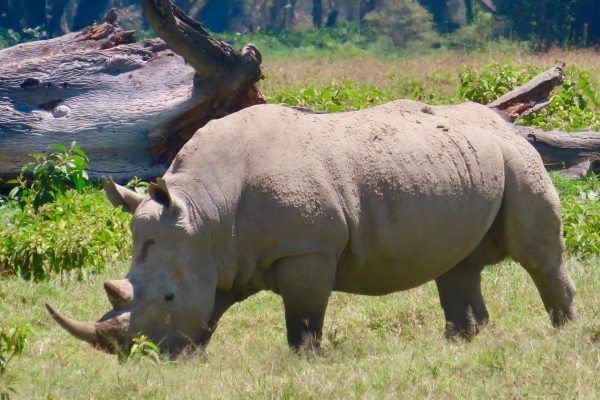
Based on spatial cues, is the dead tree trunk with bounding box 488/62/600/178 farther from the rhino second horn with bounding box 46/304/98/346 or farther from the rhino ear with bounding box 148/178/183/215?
the rhino second horn with bounding box 46/304/98/346

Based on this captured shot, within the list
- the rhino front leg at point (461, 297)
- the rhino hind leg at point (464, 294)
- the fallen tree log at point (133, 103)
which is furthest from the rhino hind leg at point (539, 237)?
the fallen tree log at point (133, 103)

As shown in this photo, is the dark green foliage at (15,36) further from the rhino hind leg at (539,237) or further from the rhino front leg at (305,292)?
the rhino front leg at (305,292)

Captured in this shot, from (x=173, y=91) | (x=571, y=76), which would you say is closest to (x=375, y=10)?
(x=571, y=76)

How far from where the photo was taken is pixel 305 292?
704cm

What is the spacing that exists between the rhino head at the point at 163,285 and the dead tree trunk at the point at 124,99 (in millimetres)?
4733

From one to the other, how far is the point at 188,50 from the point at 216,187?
460cm

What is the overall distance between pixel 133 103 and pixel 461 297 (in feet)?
16.2

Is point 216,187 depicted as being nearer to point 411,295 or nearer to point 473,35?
point 411,295

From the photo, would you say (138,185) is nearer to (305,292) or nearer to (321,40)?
(305,292)

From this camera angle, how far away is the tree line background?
37031mm

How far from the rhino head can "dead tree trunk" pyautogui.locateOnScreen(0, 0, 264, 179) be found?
4.73 metres

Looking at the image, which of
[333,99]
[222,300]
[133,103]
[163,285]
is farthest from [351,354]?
[333,99]

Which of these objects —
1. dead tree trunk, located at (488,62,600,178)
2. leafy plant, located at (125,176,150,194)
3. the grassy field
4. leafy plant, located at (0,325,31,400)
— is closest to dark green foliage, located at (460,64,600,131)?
dead tree trunk, located at (488,62,600,178)

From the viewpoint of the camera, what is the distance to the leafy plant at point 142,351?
6406mm
